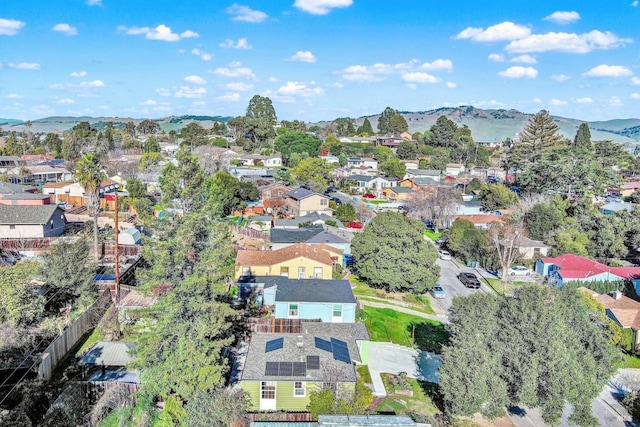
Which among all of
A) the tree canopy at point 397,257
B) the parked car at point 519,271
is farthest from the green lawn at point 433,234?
the tree canopy at point 397,257

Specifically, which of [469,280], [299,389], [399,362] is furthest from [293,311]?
[469,280]

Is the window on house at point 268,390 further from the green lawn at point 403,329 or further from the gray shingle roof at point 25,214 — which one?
the gray shingle roof at point 25,214

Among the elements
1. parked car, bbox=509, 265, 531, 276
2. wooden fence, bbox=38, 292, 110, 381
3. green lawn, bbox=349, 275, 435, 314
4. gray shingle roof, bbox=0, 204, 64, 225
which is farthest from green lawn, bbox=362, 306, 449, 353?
gray shingle roof, bbox=0, 204, 64, 225

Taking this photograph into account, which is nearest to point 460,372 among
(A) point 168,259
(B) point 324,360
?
Result: (B) point 324,360

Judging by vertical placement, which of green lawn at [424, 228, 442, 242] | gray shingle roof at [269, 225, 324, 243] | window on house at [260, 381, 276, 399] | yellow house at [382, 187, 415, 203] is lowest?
green lawn at [424, 228, 442, 242]

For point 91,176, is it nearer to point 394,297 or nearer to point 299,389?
point 394,297

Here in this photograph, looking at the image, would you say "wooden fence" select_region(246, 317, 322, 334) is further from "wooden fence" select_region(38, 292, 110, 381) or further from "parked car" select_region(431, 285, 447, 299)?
"parked car" select_region(431, 285, 447, 299)
